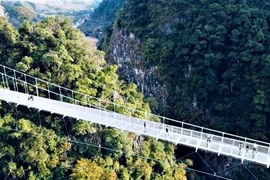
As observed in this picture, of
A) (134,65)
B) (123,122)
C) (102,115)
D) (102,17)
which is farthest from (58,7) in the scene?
(123,122)

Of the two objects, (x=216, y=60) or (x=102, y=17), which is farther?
(x=102, y=17)

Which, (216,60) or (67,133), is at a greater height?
(216,60)

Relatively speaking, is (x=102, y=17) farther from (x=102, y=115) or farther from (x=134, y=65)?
(x=102, y=115)

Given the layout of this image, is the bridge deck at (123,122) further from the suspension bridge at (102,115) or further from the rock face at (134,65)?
the rock face at (134,65)

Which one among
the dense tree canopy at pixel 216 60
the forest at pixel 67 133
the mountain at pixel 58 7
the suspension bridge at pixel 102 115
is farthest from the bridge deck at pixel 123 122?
the mountain at pixel 58 7

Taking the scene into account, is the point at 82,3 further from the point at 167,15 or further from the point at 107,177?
the point at 107,177

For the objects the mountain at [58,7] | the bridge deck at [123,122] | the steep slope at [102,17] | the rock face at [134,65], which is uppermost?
the bridge deck at [123,122]
